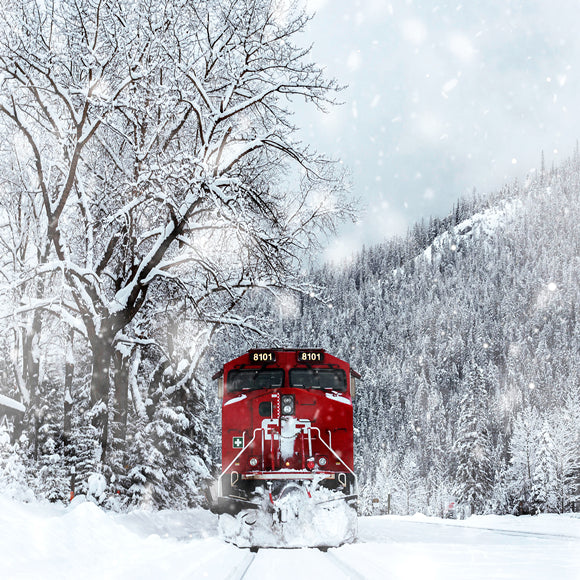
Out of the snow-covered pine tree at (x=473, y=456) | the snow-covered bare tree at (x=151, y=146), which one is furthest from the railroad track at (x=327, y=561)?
the snow-covered pine tree at (x=473, y=456)

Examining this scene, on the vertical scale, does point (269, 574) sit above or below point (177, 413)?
below

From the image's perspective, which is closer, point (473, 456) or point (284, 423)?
point (284, 423)

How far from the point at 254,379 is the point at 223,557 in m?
4.27

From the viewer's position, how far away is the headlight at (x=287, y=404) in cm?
1179

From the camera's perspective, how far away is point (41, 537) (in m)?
7.52

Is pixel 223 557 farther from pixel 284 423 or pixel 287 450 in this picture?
pixel 284 423

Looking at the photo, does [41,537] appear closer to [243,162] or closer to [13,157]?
[243,162]

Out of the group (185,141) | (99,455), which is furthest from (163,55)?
(99,455)

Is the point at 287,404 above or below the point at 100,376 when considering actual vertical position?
below

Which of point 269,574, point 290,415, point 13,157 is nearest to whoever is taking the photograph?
point 269,574

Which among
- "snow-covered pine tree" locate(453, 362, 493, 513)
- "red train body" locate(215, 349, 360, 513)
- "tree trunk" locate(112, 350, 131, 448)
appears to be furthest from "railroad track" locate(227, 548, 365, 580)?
"snow-covered pine tree" locate(453, 362, 493, 513)

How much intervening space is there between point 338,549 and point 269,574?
10.6ft

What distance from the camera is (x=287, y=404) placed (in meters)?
11.8

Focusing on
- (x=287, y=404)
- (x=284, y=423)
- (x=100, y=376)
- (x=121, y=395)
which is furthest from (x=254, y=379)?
(x=121, y=395)
